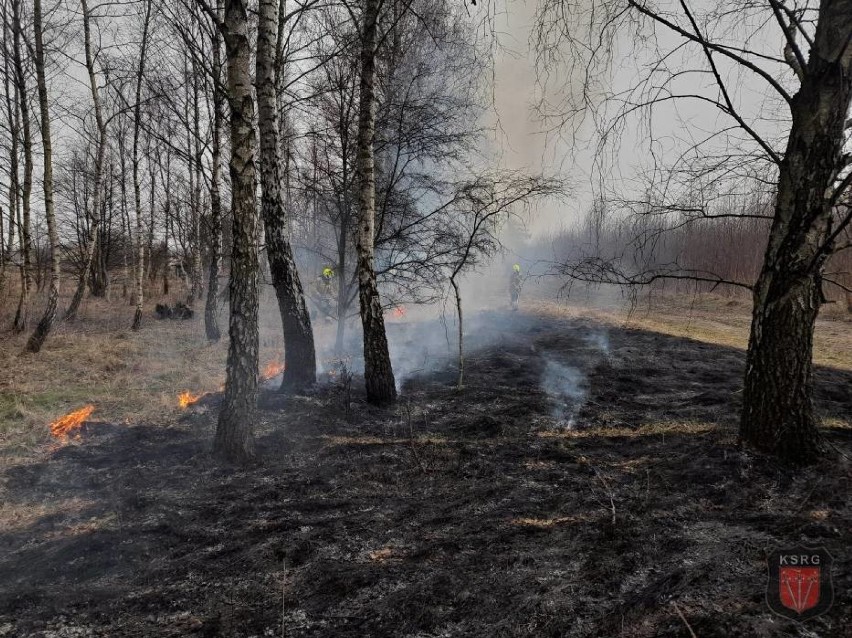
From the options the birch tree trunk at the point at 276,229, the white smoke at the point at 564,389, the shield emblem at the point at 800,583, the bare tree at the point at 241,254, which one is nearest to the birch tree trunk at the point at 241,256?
the bare tree at the point at 241,254

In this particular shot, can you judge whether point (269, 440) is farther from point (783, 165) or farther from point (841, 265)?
point (841, 265)

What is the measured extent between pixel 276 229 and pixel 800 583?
6985 millimetres

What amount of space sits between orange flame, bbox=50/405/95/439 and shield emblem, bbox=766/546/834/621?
7.19 metres

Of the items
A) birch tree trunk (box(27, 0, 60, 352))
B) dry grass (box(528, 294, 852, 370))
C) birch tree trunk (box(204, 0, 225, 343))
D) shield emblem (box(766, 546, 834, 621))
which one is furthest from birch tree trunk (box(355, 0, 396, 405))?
birch tree trunk (box(27, 0, 60, 352))

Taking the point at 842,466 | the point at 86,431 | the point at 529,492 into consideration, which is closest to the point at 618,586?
the point at 529,492

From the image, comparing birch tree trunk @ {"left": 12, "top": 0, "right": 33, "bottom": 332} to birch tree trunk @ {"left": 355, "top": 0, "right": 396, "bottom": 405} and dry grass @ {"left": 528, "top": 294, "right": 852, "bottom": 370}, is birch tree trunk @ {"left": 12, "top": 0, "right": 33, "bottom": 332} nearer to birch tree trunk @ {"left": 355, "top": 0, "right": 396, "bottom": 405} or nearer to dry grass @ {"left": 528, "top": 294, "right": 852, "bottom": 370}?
birch tree trunk @ {"left": 355, "top": 0, "right": 396, "bottom": 405}

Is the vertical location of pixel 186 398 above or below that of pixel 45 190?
below

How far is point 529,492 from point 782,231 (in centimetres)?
312

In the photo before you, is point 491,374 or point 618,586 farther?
point 491,374

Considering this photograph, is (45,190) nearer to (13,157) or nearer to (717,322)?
(13,157)

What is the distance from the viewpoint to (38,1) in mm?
9570

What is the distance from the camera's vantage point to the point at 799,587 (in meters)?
2.33

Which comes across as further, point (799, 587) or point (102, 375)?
point (102, 375)

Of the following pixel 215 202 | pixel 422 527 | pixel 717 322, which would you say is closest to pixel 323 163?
pixel 215 202
